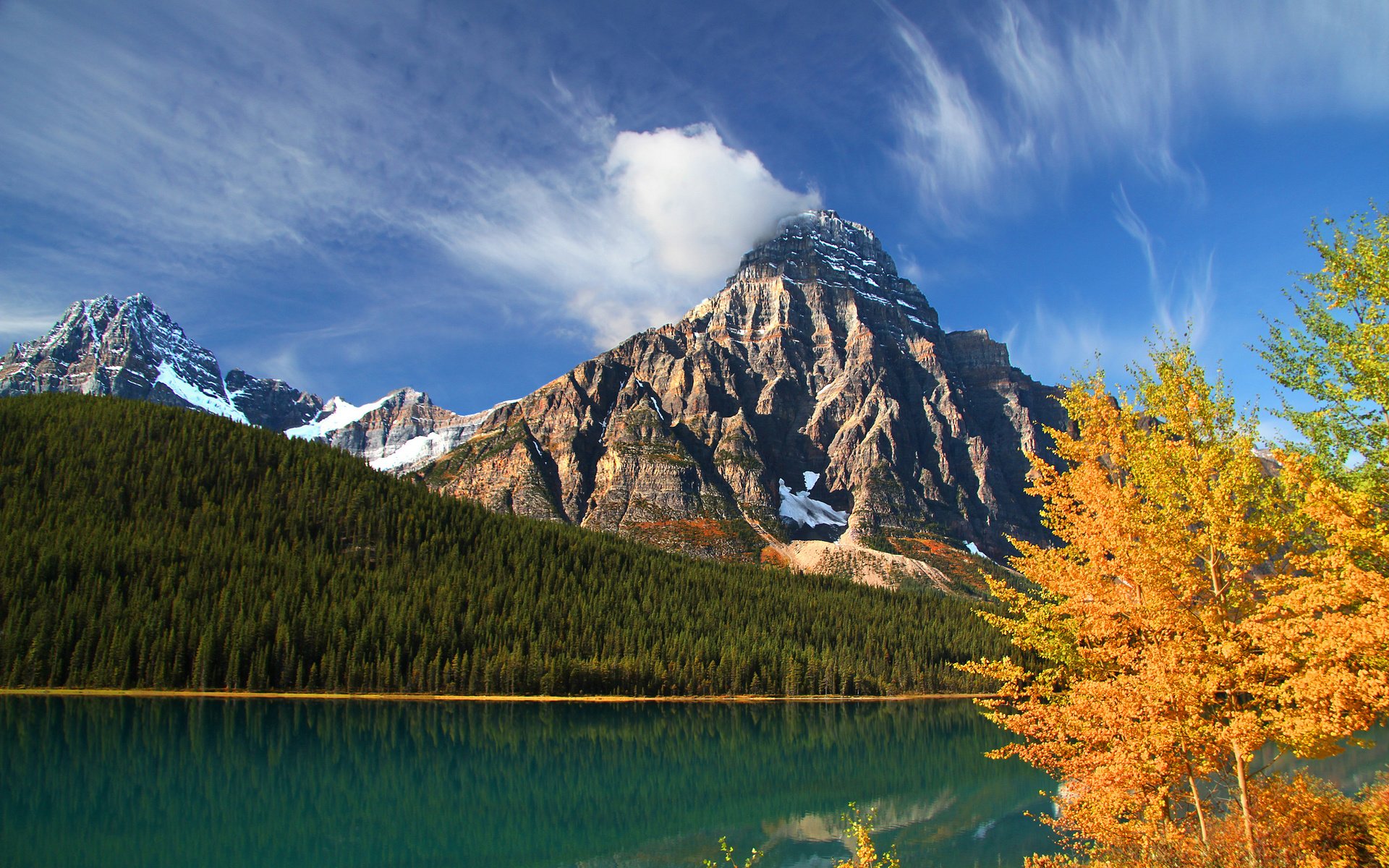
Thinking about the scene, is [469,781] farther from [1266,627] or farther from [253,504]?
[253,504]

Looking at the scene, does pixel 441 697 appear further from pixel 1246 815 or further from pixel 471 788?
pixel 1246 815

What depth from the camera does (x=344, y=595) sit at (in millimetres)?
121375

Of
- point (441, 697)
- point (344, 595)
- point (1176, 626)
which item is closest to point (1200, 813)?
point (1176, 626)

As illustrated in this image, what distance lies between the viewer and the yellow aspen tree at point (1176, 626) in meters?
12.8

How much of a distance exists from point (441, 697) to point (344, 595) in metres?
25.3

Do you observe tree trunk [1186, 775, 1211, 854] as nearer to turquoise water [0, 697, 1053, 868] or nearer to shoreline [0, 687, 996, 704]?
turquoise water [0, 697, 1053, 868]

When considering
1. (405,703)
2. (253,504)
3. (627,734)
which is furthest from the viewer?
(253,504)

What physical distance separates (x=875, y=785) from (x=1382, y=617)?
54.4m

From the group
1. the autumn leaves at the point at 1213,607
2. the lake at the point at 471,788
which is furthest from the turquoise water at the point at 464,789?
the autumn leaves at the point at 1213,607

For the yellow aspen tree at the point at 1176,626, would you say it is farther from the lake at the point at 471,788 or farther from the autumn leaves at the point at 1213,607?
the lake at the point at 471,788

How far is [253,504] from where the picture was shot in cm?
14312

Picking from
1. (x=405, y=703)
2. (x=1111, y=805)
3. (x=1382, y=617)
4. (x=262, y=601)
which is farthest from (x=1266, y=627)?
(x=262, y=601)

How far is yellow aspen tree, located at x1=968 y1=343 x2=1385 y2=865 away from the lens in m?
12.8

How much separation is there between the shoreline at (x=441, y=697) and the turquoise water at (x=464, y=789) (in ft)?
17.8
